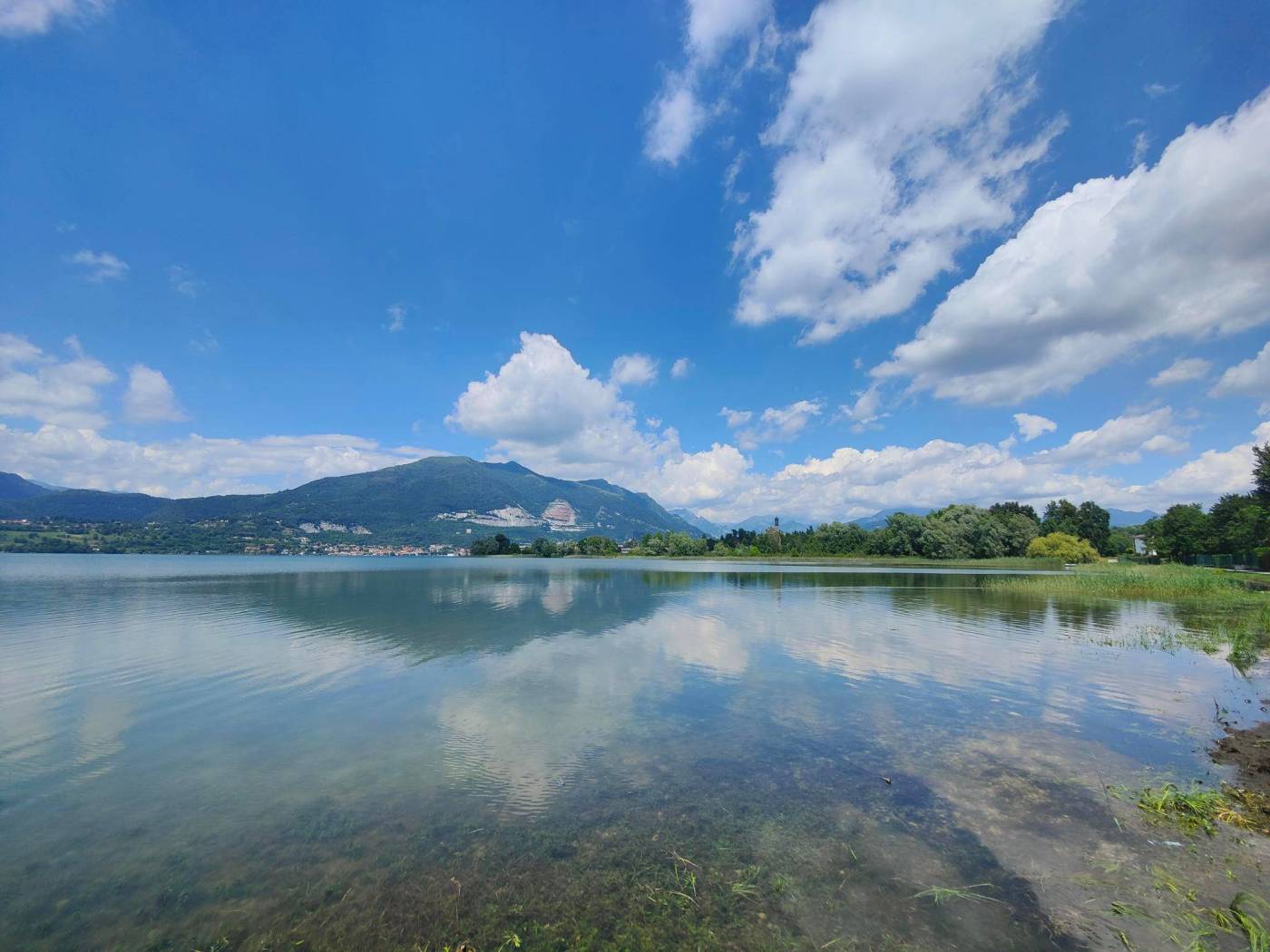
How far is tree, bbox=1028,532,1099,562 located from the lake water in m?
122

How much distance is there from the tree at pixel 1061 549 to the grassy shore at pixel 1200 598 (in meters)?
70.2

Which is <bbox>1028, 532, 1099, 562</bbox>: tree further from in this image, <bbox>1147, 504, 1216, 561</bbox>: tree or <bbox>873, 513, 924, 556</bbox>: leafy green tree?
<bbox>873, 513, 924, 556</bbox>: leafy green tree

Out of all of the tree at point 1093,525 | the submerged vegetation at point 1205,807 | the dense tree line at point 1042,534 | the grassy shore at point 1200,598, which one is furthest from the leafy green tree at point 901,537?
the submerged vegetation at point 1205,807

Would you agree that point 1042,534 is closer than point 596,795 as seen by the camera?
No

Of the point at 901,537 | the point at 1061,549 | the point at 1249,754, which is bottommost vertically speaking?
the point at 1249,754

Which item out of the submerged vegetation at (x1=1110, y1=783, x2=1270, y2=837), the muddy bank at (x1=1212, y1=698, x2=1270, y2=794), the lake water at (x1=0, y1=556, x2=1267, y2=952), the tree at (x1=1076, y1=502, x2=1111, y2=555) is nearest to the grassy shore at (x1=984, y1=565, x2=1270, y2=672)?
the lake water at (x1=0, y1=556, x2=1267, y2=952)

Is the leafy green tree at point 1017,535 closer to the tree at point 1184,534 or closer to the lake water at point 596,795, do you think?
the tree at point 1184,534

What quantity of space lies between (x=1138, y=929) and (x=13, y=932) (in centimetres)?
1359

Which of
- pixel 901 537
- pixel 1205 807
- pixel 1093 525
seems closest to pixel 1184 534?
pixel 1093 525

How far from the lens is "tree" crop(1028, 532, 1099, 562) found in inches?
4759

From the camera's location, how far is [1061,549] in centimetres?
12312

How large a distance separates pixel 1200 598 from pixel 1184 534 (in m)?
85.0

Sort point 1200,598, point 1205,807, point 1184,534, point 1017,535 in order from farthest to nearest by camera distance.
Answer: point 1017,535, point 1184,534, point 1200,598, point 1205,807

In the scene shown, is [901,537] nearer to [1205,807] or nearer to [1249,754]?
[1249,754]
